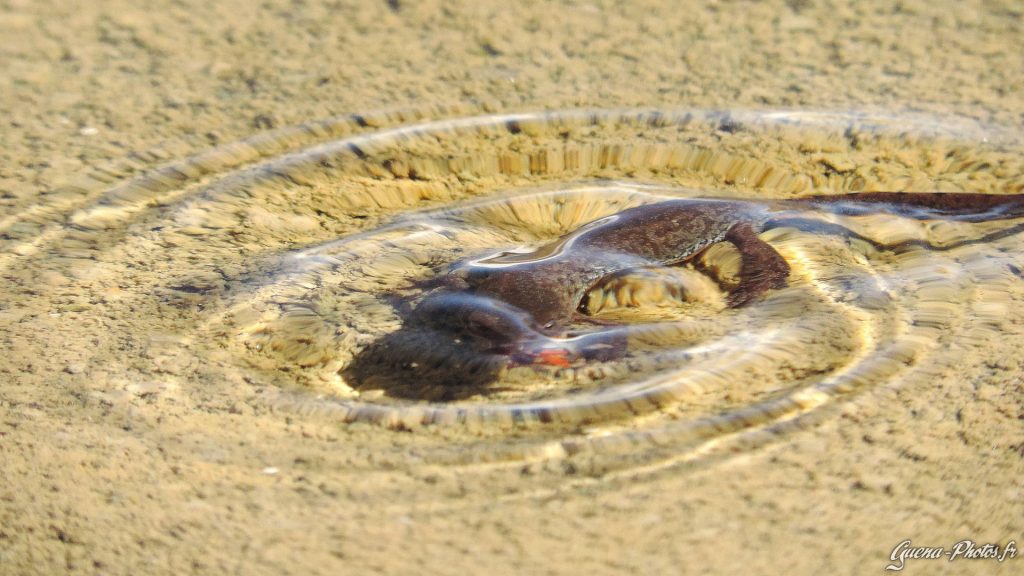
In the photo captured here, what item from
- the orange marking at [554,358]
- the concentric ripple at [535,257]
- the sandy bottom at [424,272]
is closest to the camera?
the sandy bottom at [424,272]

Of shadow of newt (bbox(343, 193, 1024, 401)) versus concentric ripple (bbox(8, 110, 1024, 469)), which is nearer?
concentric ripple (bbox(8, 110, 1024, 469))

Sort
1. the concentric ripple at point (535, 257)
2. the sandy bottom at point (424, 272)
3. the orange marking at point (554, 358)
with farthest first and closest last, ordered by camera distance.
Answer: the orange marking at point (554, 358) < the concentric ripple at point (535, 257) < the sandy bottom at point (424, 272)

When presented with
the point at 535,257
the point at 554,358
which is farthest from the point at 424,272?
the point at 554,358

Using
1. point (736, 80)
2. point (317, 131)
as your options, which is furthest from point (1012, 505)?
point (317, 131)

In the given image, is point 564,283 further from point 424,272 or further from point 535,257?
point 424,272

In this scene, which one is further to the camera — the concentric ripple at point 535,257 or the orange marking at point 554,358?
the orange marking at point 554,358

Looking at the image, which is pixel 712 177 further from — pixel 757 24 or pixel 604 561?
pixel 604 561
